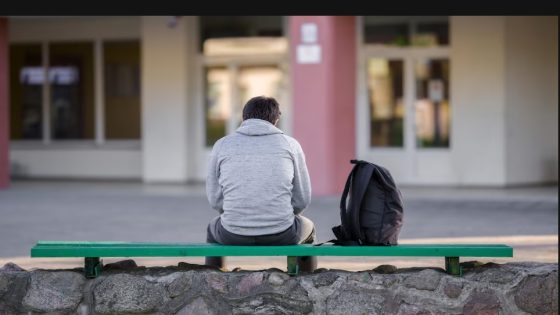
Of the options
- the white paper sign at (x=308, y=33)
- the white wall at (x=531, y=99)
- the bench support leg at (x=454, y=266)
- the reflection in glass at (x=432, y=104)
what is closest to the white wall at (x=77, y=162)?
the white paper sign at (x=308, y=33)

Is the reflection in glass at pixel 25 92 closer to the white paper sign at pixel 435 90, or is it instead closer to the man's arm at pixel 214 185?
the white paper sign at pixel 435 90

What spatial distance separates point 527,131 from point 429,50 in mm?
2149

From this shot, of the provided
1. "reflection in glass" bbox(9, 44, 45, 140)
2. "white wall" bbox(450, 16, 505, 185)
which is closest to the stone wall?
"white wall" bbox(450, 16, 505, 185)

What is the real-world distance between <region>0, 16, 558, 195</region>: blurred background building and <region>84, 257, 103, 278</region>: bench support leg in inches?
367

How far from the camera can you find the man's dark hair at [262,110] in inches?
236

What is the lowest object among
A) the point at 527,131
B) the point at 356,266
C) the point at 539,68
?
the point at 356,266

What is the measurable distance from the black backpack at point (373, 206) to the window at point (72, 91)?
1391cm

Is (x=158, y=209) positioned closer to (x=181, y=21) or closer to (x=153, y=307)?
(x=181, y=21)

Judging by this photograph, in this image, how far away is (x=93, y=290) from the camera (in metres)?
5.91

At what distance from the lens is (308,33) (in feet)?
49.5
